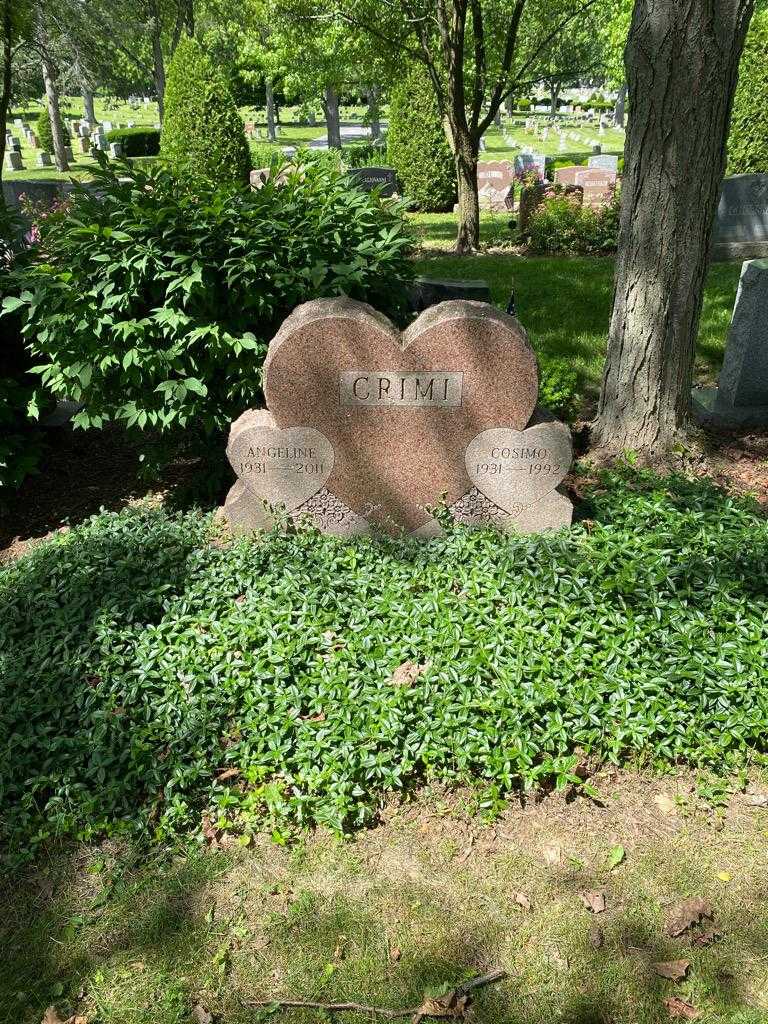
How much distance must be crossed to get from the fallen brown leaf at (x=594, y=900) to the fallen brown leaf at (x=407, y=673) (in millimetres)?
1171

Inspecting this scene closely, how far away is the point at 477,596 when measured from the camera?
165 inches

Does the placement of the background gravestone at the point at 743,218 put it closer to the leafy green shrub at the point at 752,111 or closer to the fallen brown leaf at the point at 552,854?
the leafy green shrub at the point at 752,111

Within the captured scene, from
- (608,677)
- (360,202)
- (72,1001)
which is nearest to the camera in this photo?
(72,1001)

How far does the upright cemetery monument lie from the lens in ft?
14.4

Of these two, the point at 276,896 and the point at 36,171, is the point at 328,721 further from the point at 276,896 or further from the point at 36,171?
the point at 36,171

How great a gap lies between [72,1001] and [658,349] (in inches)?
188

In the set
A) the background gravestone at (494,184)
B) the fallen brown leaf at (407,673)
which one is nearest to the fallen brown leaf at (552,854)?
the fallen brown leaf at (407,673)

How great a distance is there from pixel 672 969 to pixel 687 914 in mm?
252

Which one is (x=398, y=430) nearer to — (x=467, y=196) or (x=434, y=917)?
(x=434, y=917)

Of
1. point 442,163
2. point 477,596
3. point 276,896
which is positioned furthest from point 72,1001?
point 442,163

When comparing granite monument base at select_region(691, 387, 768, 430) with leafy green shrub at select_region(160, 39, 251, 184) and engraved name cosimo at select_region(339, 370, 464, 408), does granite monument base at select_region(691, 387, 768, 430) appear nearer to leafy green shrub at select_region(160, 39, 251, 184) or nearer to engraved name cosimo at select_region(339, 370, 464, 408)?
engraved name cosimo at select_region(339, 370, 464, 408)

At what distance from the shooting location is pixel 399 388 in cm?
452

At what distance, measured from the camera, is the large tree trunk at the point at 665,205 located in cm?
461

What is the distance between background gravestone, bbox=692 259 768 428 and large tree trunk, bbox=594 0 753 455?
121 cm
